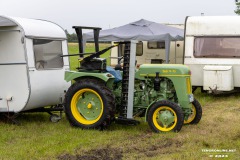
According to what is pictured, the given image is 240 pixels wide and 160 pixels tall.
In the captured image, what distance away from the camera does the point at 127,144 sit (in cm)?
671

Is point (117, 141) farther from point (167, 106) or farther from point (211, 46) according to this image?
point (211, 46)

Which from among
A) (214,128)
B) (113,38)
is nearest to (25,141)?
(214,128)

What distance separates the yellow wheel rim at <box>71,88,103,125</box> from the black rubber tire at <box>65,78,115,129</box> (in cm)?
5

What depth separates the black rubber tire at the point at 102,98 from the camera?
7.52 metres

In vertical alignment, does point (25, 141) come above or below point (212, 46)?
below

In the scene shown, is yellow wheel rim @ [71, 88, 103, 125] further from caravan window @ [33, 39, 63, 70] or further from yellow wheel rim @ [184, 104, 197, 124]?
yellow wheel rim @ [184, 104, 197, 124]

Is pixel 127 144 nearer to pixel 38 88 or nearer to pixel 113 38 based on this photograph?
pixel 38 88

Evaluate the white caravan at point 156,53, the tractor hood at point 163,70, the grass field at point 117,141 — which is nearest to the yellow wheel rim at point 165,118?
the grass field at point 117,141

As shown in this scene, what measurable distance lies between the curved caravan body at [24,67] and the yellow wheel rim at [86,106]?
82cm

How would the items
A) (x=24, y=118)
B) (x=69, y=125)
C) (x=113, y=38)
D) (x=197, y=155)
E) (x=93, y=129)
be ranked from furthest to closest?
(x=113, y=38)
(x=24, y=118)
(x=69, y=125)
(x=93, y=129)
(x=197, y=155)

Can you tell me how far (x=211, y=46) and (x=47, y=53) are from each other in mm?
5344

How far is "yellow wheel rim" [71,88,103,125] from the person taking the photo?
776cm

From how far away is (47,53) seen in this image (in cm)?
878

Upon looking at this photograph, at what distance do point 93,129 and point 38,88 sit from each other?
1.35 meters
